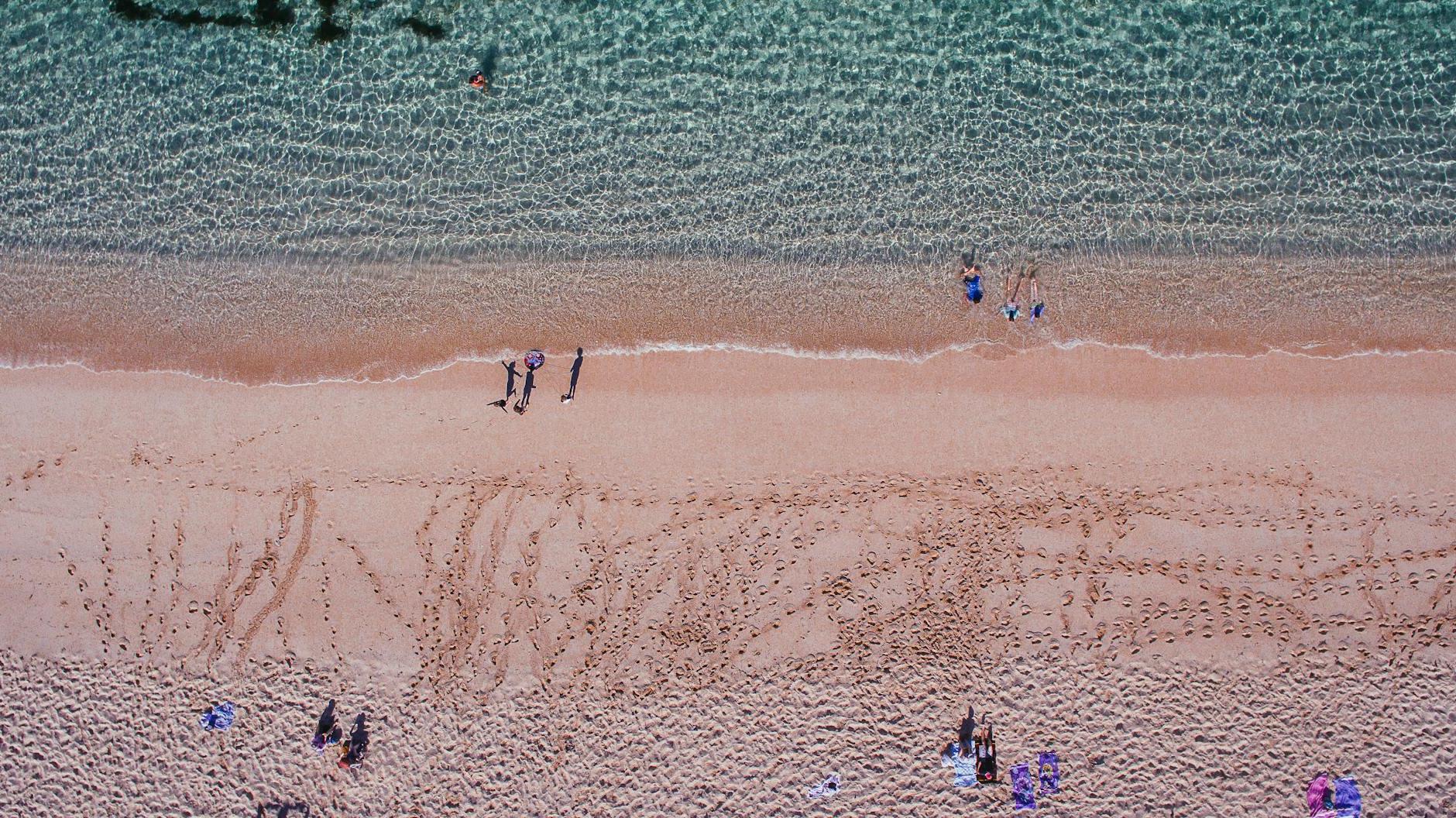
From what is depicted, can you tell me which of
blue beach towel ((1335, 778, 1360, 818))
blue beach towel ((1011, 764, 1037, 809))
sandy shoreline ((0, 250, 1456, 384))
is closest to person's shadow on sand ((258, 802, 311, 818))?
sandy shoreline ((0, 250, 1456, 384))

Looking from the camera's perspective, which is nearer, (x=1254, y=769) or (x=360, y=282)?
(x=1254, y=769)

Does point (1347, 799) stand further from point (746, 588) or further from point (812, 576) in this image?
point (746, 588)

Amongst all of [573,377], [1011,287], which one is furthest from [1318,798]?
[573,377]

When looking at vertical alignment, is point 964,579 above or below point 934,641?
above

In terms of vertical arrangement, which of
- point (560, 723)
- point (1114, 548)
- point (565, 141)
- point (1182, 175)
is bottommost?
point (560, 723)

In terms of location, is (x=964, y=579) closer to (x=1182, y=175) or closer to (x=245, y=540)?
(x=1182, y=175)

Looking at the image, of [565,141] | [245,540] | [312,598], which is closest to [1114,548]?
[565,141]

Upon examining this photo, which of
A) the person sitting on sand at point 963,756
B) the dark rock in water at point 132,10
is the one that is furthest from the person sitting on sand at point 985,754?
the dark rock in water at point 132,10

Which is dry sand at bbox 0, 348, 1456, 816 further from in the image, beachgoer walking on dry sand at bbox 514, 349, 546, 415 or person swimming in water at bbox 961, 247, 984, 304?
person swimming in water at bbox 961, 247, 984, 304

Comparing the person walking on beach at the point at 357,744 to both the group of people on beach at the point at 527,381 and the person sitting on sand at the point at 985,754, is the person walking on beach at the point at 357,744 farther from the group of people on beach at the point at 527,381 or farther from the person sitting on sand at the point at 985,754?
the person sitting on sand at the point at 985,754
